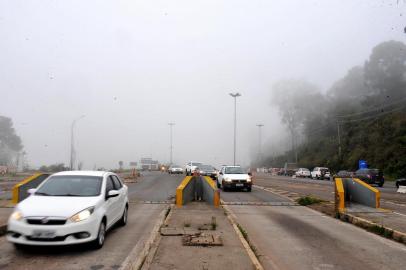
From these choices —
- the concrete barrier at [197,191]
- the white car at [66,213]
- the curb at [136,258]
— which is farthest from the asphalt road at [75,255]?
the concrete barrier at [197,191]

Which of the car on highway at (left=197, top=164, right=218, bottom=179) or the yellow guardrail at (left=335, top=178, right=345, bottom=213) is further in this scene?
the car on highway at (left=197, top=164, right=218, bottom=179)

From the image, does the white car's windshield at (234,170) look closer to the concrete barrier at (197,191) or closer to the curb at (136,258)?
the concrete barrier at (197,191)

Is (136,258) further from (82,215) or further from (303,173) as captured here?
(303,173)

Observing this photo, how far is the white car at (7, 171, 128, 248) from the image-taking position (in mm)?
7008

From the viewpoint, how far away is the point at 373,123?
60.0 m

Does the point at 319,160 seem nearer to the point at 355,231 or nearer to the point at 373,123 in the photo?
the point at 373,123

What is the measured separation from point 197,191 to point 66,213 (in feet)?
33.0

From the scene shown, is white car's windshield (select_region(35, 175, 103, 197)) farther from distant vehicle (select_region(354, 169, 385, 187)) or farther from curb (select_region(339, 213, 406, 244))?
distant vehicle (select_region(354, 169, 385, 187))

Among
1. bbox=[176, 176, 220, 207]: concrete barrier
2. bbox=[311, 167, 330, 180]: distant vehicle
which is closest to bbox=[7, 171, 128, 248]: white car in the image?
bbox=[176, 176, 220, 207]: concrete barrier

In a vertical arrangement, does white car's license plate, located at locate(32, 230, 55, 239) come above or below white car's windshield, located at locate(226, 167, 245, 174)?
below

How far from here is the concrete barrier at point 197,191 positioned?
575 inches

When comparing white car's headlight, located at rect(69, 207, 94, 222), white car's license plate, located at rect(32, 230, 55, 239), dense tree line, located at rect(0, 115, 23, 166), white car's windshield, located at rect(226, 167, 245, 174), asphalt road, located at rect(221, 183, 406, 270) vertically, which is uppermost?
dense tree line, located at rect(0, 115, 23, 166)

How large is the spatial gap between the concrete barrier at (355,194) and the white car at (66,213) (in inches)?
324

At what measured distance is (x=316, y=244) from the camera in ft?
29.1
